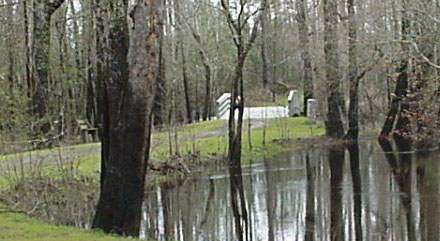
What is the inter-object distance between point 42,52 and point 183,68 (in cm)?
1999

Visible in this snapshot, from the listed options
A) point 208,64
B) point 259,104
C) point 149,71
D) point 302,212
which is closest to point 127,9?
point 149,71

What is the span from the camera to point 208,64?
38312 millimetres

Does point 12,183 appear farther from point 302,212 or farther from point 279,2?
point 279,2

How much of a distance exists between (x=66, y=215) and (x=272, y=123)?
22395mm

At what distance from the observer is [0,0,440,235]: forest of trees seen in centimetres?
1113

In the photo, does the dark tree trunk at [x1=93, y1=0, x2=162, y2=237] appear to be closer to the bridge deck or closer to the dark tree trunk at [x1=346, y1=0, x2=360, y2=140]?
the dark tree trunk at [x1=346, y1=0, x2=360, y2=140]

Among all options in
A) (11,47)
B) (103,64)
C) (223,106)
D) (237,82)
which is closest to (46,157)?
(103,64)

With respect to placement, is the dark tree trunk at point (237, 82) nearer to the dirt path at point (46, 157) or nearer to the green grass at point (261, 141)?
the green grass at point (261, 141)

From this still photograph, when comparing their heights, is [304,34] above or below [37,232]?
above

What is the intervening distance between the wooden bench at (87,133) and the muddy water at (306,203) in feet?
21.1

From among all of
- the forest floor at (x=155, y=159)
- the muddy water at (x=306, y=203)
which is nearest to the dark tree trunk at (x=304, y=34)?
the forest floor at (x=155, y=159)

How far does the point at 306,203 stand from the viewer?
17109 mm

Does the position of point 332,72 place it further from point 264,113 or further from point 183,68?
point 183,68

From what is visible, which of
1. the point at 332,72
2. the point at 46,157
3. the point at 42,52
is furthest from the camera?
the point at 332,72
